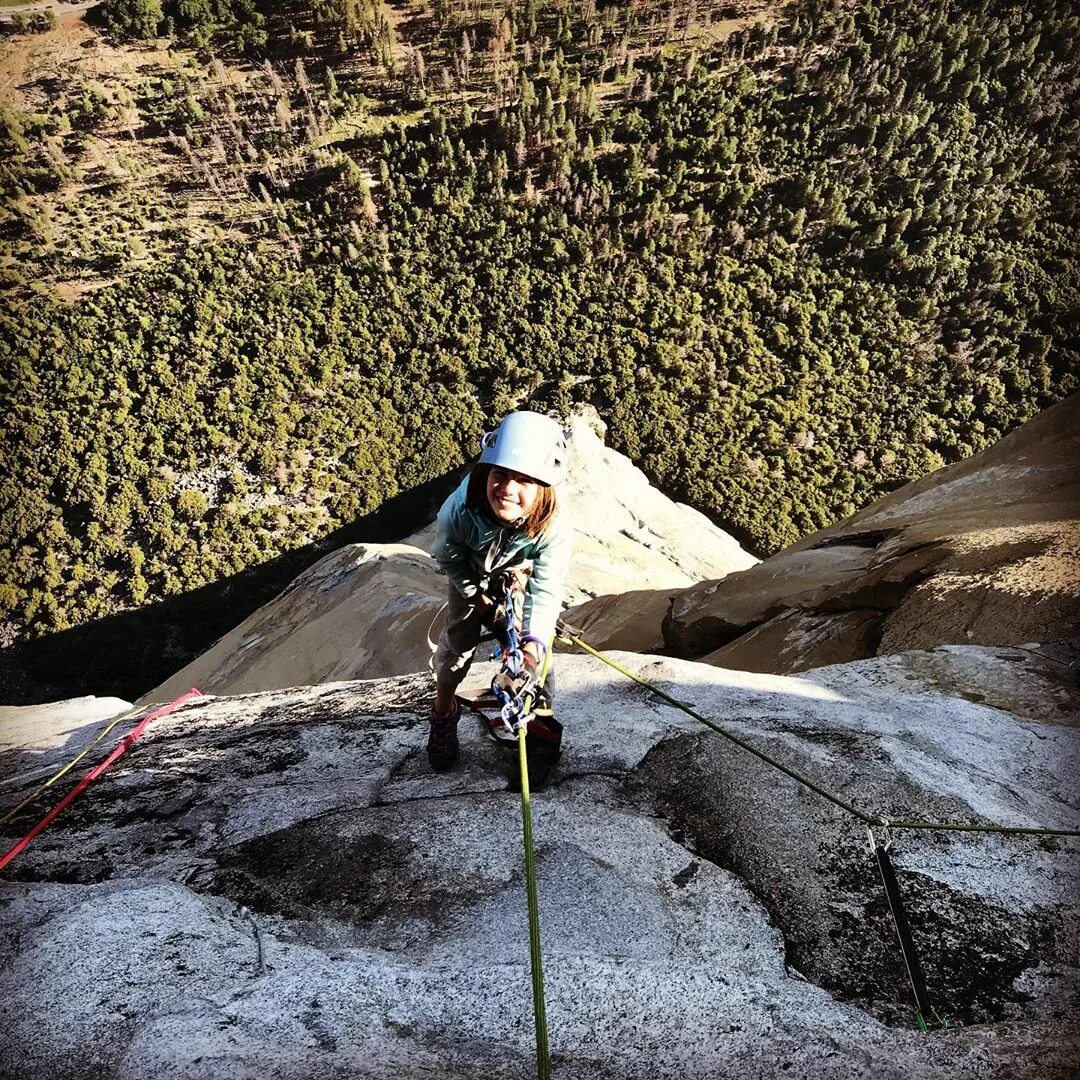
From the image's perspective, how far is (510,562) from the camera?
437 centimetres

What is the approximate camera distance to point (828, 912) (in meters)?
3.63

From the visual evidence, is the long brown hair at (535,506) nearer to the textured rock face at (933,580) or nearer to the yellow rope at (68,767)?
the yellow rope at (68,767)

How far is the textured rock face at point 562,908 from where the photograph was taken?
275cm

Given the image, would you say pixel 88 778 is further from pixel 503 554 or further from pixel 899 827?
pixel 899 827

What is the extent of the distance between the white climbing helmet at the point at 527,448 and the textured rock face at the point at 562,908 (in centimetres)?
243

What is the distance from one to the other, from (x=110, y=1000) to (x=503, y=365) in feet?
124

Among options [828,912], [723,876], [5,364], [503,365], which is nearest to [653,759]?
[723,876]

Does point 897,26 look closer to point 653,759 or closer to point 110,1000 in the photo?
point 653,759

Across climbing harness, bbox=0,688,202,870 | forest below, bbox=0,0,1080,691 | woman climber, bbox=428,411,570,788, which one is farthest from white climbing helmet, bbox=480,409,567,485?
forest below, bbox=0,0,1080,691

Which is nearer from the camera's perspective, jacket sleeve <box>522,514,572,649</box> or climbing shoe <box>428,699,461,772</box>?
jacket sleeve <box>522,514,572,649</box>

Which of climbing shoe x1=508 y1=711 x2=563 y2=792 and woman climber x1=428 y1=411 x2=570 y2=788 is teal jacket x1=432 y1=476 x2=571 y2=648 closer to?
woman climber x1=428 y1=411 x2=570 y2=788

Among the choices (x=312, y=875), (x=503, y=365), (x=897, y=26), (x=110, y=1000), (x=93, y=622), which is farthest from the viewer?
(x=897, y=26)

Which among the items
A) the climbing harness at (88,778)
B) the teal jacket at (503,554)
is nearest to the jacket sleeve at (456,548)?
the teal jacket at (503,554)

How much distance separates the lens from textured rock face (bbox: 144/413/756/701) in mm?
16500
